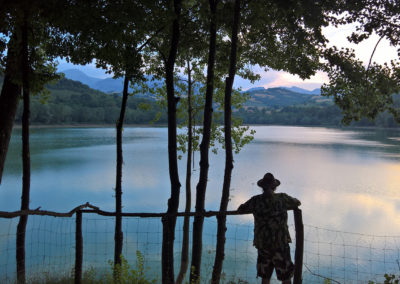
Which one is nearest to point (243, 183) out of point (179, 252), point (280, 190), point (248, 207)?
point (280, 190)

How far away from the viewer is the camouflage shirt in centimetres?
331

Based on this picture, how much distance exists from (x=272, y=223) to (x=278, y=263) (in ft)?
1.49

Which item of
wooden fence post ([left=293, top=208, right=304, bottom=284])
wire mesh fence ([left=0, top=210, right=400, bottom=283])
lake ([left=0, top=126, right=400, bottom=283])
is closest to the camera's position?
wooden fence post ([left=293, top=208, right=304, bottom=284])

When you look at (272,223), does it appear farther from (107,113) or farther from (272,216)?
(107,113)

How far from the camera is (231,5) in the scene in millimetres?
5250

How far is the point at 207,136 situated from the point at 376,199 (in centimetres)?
1791

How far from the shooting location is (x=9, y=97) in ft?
15.9

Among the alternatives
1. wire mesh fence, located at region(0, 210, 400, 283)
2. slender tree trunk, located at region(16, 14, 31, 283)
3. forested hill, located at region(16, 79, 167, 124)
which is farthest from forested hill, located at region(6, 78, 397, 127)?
slender tree trunk, located at region(16, 14, 31, 283)

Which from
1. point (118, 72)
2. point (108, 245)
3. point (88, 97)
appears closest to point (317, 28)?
point (118, 72)

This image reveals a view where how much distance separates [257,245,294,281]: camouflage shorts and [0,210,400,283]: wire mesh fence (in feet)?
17.0

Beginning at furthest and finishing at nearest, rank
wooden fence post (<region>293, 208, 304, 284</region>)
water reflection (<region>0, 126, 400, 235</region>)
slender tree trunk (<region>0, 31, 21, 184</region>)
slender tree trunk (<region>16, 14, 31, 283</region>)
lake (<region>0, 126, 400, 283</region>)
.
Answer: water reflection (<region>0, 126, 400, 235</region>) → lake (<region>0, 126, 400, 283</region>) → slender tree trunk (<region>0, 31, 21, 184</region>) → slender tree trunk (<region>16, 14, 31, 283</region>) → wooden fence post (<region>293, 208, 304, 284</region>)

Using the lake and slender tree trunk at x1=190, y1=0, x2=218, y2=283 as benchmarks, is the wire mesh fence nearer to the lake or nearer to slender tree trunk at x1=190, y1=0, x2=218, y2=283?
the lake

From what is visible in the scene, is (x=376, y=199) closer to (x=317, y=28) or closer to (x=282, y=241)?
(x=317, y=28)

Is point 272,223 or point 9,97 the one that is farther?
point 9,97
